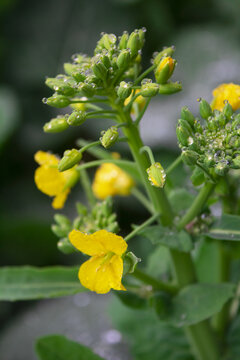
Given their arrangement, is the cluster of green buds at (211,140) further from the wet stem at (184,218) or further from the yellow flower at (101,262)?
the yellow flower at (101,262)

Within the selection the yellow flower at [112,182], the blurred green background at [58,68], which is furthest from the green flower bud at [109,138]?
the blurred green background at [58,68]

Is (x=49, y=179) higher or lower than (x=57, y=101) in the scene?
lower

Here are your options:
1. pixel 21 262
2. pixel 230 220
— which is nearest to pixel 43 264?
pixel 21 262

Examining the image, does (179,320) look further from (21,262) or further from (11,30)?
(11,30)

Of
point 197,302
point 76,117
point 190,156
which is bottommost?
point 197,302

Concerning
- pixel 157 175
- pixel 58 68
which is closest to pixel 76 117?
pixel 157 175

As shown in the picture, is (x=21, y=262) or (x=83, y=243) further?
(x=21, y=262)

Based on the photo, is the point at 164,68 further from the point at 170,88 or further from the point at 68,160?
the point at 68,160
